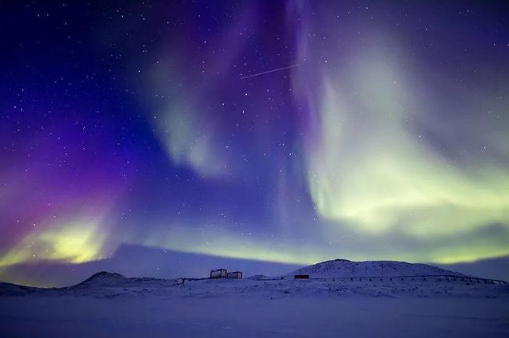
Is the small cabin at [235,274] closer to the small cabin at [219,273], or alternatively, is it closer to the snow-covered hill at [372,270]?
the small cabin at [219,273]

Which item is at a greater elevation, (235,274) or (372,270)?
(372,270)

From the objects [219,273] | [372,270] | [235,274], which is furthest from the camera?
[372,270]

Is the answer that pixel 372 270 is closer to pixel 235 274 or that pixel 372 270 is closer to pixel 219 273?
pixel 235 274

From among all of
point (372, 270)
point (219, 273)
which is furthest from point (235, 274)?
point (372, 270)

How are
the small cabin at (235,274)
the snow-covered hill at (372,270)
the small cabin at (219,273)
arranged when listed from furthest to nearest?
the snow-covered hill at (372,270) → the small cabin at (235,274) → the small cabin at (219,273)

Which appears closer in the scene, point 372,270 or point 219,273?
point 219,273

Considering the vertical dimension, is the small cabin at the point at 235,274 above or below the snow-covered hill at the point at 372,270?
below

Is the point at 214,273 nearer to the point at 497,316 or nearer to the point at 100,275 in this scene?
the point at 100,275

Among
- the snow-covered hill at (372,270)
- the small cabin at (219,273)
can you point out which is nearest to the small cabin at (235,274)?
the small cabin at (219,273)

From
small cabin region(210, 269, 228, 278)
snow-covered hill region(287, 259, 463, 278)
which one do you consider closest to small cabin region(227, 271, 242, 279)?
small cabin region(210, 269, 228, 278)

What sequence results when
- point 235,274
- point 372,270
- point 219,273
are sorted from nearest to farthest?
point 219,273 < point 235,274 < point 372,270

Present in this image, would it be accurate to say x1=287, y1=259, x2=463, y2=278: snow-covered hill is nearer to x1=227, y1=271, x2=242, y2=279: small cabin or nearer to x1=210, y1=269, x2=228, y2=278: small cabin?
x1=227, y1=271, x2=242, y2=279: small cabin

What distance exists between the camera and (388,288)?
1476 inches

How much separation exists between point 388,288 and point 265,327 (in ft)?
94.1
